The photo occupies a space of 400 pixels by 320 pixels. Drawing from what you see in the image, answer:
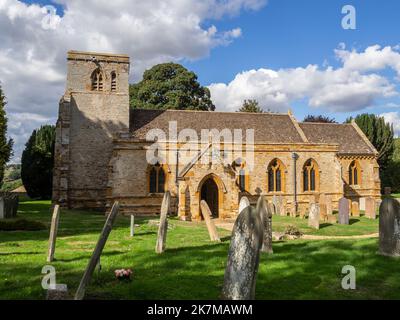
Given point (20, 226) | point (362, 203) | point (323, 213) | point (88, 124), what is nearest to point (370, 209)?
point (323, 213)

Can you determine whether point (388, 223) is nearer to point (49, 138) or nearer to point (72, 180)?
point (72, 180)

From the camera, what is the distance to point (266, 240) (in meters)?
11.3

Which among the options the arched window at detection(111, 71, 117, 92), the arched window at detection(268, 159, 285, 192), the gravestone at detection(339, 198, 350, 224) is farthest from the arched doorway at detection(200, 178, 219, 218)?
the arched window at detection(111, 71, 117, 92)

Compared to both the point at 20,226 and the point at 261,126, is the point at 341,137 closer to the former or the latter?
the point at 261,126

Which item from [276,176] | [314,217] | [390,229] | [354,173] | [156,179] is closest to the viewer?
[390,229]

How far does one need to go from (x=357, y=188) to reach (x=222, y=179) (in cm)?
1519

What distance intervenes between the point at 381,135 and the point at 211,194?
34253 millimetres

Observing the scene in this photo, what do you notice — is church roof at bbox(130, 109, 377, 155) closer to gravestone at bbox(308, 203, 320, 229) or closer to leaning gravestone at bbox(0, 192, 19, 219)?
leaning gravestone at bbox(0, 192, 19, 219)

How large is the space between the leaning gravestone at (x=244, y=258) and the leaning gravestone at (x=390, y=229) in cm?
566

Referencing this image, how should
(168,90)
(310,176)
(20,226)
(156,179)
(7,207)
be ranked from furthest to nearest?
(168,90)
(310,176)
(156,179)
(7,207)
(20,226)

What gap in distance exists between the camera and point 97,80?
29.6 metres

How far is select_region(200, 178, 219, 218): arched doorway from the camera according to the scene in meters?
25.6
